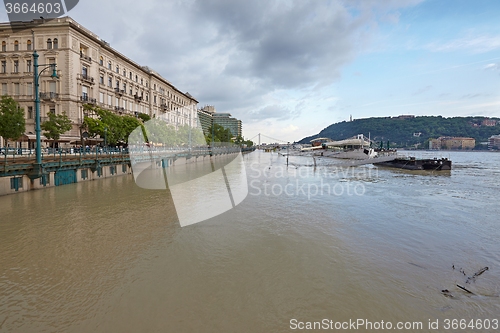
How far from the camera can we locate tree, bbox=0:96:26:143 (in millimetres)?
25281

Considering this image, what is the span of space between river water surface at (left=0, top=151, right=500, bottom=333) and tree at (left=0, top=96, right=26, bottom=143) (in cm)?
1522

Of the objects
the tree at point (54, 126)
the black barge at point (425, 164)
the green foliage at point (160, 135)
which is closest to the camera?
the tree at point (54, 126)

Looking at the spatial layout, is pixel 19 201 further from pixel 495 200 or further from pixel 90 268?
pixel 495 200

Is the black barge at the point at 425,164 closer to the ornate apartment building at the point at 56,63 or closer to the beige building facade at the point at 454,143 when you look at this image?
the ornate apartment building at the point at 56,63

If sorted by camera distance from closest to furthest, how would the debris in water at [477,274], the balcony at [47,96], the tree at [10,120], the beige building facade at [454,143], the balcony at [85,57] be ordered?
the debris in water at [477,274] < the tree at [10,120] < the balcony at [47,96] < the balcony at [85,57] < the beige building facade at [454,143]

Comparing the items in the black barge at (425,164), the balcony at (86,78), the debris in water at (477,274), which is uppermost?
the balcony at (86,78)

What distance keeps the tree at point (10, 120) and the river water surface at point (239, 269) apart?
15.2 metres

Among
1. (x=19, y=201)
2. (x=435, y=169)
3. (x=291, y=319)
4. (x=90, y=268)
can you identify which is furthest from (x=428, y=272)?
(x=435, y=169)

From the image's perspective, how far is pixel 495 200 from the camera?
1995 cm

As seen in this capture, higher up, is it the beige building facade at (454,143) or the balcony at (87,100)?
the balcony at (87,100)

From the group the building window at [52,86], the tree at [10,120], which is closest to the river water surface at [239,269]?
the tree at [10,120]

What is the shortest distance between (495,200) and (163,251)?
79.8 feet

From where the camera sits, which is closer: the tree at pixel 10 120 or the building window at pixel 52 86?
the tree at pixel 10 120

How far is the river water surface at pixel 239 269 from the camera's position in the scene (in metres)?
5.60
